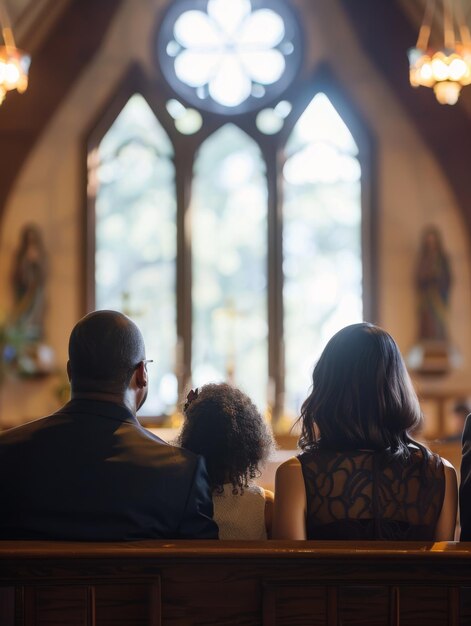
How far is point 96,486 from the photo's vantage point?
98.0 inches

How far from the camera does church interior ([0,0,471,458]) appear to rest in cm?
1118

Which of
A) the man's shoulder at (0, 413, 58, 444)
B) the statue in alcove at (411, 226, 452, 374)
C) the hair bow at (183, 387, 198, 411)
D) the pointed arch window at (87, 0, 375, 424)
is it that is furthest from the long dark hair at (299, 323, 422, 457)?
the pointed arch window at (87, 0, 375, 424)

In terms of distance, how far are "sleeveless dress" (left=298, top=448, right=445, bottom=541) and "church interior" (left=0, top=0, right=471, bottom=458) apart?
835 centimetres

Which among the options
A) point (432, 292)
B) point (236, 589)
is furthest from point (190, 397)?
point (432, 292)

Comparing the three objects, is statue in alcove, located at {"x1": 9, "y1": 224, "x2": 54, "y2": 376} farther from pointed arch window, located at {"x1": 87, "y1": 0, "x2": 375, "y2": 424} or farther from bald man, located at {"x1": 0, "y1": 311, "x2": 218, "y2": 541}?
bald man, located at {"x1": 0, "y1": 311, "x2": 218, "y2": 541}

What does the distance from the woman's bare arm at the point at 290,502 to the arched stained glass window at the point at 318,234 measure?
905 centimetres

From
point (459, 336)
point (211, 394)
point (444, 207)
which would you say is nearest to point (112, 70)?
point (444, 207)

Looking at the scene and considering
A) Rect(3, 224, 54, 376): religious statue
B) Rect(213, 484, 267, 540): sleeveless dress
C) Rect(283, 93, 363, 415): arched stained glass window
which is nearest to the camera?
Rect(213, 484, 267, 540): sleeveless dress

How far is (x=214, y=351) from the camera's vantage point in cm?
1162

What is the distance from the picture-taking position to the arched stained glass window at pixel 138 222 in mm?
11680

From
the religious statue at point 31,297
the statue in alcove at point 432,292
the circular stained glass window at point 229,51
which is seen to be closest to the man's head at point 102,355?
the religious statue at point 31,297

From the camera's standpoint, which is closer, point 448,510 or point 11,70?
point 448,510

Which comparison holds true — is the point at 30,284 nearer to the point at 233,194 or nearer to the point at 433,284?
the point at 233,194

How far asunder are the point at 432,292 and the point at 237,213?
8.23 feet
